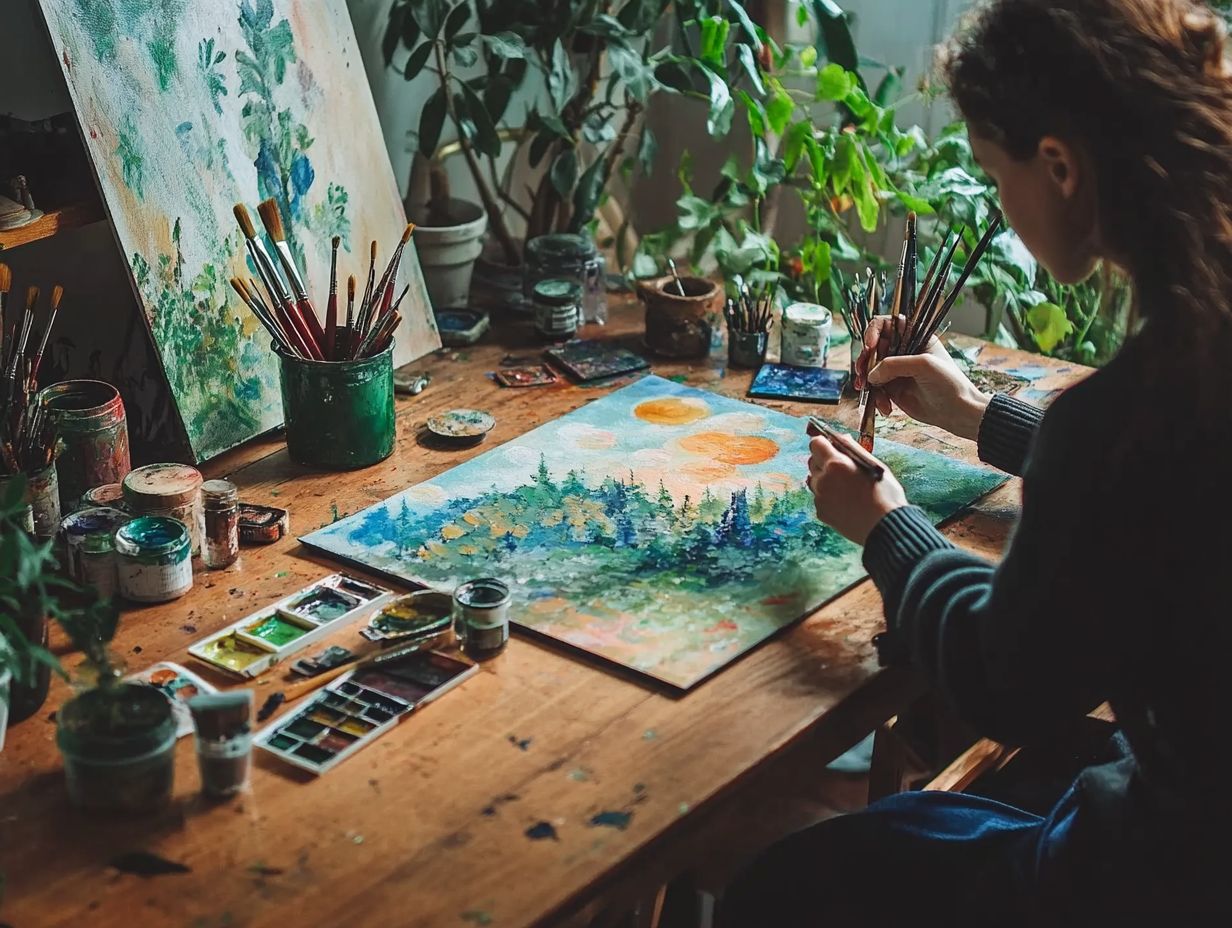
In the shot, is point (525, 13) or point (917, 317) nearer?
point (917, 317)

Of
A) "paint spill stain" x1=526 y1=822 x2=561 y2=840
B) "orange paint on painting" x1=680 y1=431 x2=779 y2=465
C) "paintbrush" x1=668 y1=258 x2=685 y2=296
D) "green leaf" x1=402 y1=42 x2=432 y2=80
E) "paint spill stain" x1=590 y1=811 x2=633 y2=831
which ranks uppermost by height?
"green leaf" x1=402 y1=42 x2=432 y2=80

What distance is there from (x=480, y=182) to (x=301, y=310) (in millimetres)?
624

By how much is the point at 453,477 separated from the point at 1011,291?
96 cm

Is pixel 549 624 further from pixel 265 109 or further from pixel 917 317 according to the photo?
pixel 265 109

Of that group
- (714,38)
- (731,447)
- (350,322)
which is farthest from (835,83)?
(350,322)

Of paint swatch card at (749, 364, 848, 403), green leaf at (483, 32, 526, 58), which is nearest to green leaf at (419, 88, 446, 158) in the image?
green leaf at (483, 32, 526, 58)

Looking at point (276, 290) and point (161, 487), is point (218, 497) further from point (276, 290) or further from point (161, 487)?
point (276, 290)

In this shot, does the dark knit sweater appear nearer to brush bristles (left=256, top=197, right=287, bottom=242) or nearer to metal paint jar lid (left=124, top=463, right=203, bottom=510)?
metal paint jar lid (left=124, top=463, right=203, bottom=510)

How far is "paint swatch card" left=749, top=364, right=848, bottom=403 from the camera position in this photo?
5.90ft

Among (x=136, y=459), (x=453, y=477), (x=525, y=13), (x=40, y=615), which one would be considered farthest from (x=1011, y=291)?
(x=40, y=615)

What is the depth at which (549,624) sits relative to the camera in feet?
4.15

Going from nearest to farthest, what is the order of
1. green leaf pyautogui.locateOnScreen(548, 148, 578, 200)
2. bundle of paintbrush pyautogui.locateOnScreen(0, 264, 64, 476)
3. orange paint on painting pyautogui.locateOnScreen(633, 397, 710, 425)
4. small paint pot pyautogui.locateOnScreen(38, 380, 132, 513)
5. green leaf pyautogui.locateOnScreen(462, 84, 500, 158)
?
1. bundle of paintbrush pyautogui.locateOnScreen(0, 264, 64, 476)
2. small paint pot pyautogui.locateOnScreen(38, 380, 132, 513)
3. orange paint on painting pyautogui.locateOnScreen(633, 397, 710, 425)
4. green leaf pyautogui.locateOnScreen(462, 84, 500, 158)
5. green leaf pyautogui.locateOnScreen(548, 148, 578, 200)

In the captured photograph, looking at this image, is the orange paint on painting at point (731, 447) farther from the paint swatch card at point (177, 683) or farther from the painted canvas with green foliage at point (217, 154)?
the paint swatch card at point (177, 683)

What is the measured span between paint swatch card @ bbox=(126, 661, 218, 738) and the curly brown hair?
0.79 metres
